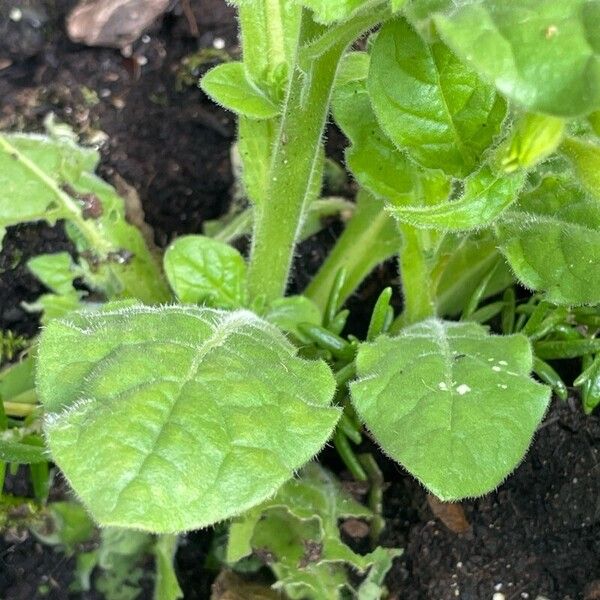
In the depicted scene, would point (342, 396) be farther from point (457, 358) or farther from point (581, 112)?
point (581, 112)

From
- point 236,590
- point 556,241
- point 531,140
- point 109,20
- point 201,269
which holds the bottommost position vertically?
point 236,590

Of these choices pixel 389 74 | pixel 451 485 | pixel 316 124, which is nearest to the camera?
pixel 451 485

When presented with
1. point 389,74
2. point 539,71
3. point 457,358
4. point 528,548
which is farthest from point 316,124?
point 528,548

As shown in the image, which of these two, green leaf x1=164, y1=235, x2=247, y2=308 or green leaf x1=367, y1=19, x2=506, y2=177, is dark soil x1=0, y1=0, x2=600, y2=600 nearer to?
green leaf x1=164, y1=235, x2=247, y2=308

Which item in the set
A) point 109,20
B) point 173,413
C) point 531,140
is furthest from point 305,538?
point 109,20

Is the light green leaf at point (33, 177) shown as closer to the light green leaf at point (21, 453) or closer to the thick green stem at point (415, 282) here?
the light green leaf at point (21, 453)

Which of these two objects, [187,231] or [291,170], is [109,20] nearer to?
[187,231]
